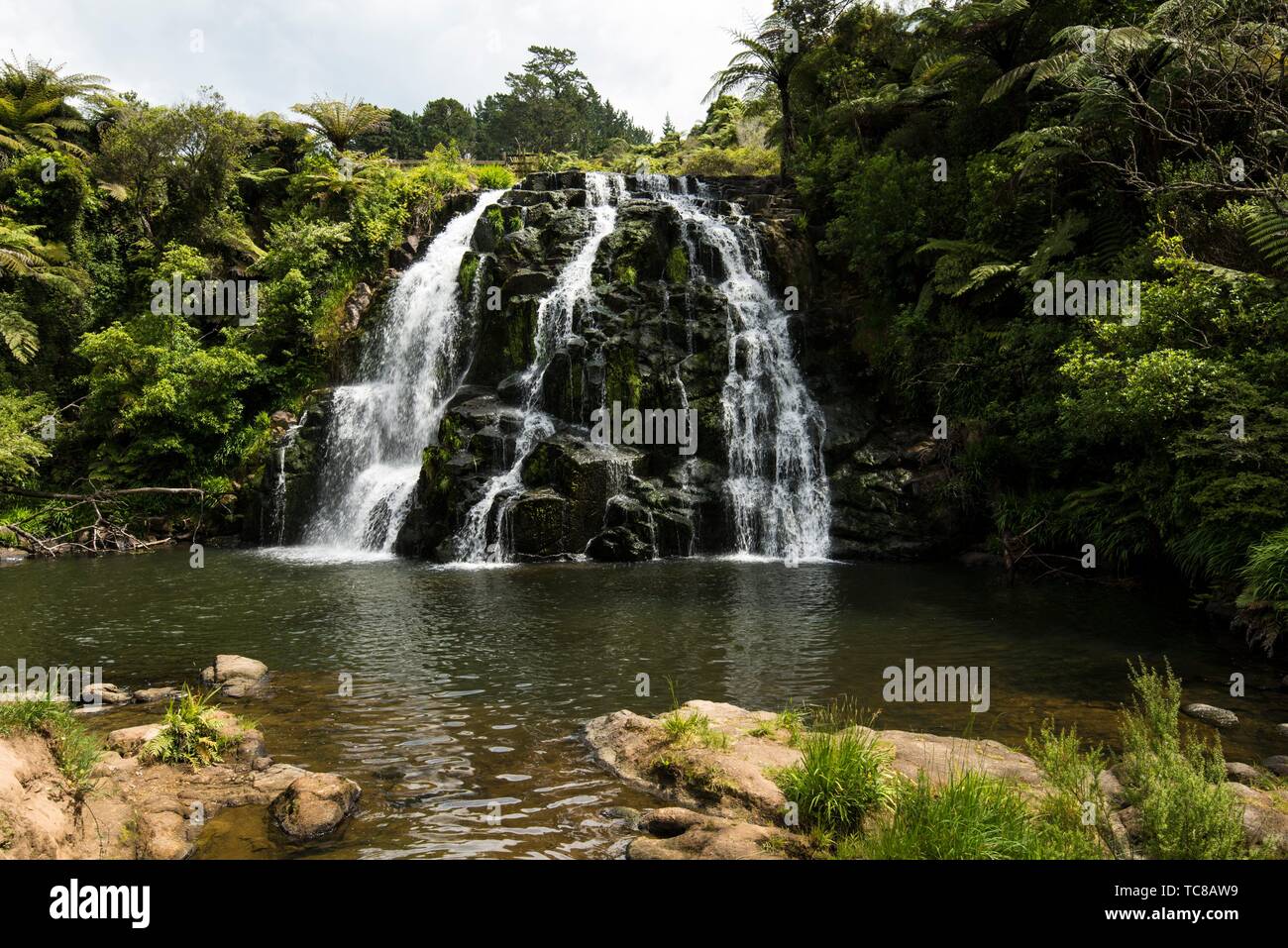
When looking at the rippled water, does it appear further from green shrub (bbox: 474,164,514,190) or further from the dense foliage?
green shrub (bbox: 474,164,514,190)

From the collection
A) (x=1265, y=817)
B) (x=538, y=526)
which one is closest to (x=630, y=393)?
(x=538, y=526)

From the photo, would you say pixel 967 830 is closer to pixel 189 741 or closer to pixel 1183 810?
pixel 1183 810

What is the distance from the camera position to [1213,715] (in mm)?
7316

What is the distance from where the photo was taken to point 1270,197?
1009 centimetres

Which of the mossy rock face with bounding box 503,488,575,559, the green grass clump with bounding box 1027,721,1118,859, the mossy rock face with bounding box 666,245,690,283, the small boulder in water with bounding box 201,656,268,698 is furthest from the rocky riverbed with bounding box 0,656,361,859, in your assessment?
the mossy rock face with bounding box 666,245,690,283

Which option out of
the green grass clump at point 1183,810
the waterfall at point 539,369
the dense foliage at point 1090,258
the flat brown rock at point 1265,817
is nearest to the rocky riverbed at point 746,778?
the flat brown rock at point 1265,817

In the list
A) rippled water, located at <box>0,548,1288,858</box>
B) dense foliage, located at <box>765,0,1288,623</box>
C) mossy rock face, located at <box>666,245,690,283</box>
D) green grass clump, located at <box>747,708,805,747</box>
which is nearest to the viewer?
rippled water, located at <box>0,548,1288,858</box>

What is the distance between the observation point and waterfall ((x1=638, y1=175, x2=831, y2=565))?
18062mm

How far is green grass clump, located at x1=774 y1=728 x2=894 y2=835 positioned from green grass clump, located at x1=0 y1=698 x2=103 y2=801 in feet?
15.5

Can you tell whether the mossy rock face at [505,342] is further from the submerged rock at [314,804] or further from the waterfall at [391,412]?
the submerged rock at [314,804]

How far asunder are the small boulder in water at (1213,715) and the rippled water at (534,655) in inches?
6.6

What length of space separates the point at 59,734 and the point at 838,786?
543 centimetres

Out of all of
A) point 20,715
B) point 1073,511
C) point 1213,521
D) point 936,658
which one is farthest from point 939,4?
point 20,715

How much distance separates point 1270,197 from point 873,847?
36.1ft
